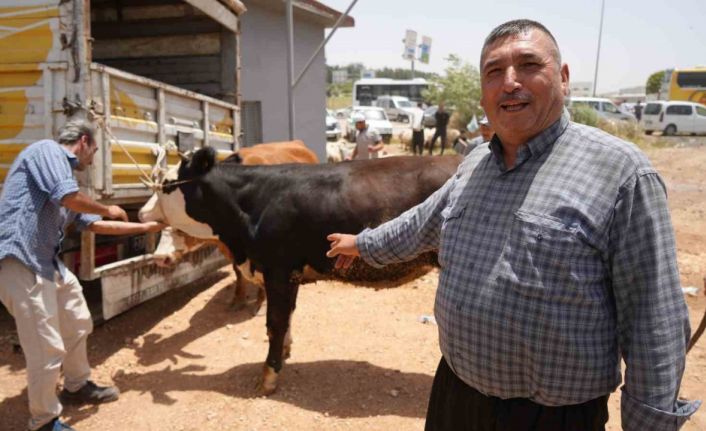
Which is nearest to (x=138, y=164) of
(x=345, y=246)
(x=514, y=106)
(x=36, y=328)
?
(x=36, y=328)

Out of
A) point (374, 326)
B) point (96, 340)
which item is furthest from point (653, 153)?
point (96, 340)

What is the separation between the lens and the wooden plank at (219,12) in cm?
539

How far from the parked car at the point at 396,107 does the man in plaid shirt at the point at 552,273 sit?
32.9 meters

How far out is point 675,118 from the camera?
2962cm

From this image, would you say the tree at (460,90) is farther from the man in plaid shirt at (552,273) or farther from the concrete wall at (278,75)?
the man in plaid shirt at (552,273)

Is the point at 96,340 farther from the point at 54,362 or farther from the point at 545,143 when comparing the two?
the point at 545,143

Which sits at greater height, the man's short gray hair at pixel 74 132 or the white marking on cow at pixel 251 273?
the man's short gray hair at pixel 74 132

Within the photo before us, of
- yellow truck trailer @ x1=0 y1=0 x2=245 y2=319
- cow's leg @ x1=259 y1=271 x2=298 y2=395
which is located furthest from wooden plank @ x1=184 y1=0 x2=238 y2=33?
cow's leg @ x1=259 y1=271 x2=298 y2=395

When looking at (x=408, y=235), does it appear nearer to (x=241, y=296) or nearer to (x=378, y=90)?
(x=241, y=296)

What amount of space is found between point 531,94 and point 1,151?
13.7 feet

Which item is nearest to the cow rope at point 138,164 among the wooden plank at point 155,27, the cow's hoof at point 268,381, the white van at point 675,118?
the cow's hoof at point 268,381

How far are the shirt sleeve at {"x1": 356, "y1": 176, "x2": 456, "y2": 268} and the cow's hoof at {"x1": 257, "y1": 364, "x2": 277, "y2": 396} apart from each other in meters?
2.24

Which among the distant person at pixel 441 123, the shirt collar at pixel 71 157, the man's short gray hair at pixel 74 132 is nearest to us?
the shirt collar at pixel 71 157

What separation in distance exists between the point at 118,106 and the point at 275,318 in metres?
2.11
